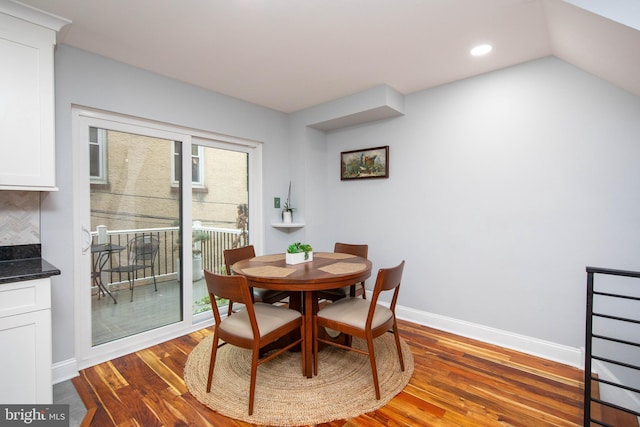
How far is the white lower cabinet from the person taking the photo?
1600mm

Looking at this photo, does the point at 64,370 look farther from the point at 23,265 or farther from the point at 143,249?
the point at 143,249

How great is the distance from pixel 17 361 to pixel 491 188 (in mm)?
3636

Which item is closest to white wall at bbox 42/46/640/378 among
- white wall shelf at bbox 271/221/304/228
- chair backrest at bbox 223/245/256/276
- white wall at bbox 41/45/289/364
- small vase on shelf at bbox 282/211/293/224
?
white wall at bbox 41/45/289/364

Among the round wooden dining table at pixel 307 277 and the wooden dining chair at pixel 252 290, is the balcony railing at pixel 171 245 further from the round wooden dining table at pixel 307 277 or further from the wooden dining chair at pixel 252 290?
the round wooden dining table at pixel 307 277

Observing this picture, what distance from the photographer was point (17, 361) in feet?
5.36

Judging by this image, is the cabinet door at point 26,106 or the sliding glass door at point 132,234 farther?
the sliding glass door at point 132,234

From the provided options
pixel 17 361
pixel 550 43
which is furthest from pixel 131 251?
pixel 550 43

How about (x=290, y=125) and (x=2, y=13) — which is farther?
(x=290, y=125)

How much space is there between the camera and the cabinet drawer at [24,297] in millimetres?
1598

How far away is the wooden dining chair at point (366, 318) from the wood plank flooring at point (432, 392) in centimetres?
28

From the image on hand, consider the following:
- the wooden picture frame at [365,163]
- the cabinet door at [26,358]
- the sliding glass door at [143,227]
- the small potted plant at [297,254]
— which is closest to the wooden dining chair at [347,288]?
the small potted plant at [297,254]

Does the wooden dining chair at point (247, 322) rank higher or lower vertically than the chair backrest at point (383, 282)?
lower

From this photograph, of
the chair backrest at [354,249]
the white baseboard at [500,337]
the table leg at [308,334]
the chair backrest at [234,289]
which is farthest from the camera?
the chair backrest at [354,249]

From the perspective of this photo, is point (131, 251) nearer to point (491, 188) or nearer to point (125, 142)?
point (125, 142)
